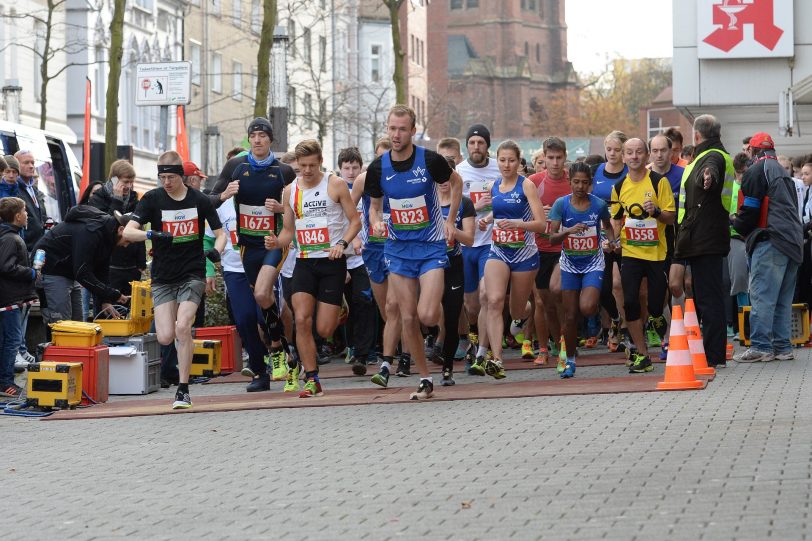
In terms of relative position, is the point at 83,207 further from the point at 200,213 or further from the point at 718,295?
the point at 718,295

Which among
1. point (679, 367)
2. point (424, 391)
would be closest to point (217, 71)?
point (424, 391)

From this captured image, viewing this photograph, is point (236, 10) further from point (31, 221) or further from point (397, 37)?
point (31, 221)

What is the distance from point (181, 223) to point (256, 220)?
3.00ft

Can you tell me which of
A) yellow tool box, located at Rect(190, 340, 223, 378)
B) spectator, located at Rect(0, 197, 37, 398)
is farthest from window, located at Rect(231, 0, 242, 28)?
spectator, located at Rect(0, 197, 37, 398)

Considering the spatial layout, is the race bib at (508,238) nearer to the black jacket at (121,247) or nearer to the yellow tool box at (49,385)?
the yellow tool box at (49,385)

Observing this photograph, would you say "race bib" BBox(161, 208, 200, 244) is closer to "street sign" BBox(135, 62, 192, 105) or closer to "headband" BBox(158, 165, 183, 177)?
"headband" BBox(158, 165, 183, 177)

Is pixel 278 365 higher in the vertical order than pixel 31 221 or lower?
lower

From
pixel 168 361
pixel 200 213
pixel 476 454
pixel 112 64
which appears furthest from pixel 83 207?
pixel 112 64

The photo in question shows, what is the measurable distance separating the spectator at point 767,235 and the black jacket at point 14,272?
6.66m

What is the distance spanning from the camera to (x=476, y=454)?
29.8 feet

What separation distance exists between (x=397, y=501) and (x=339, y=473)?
3.53 ft

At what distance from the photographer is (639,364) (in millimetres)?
14258

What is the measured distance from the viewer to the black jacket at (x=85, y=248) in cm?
1533

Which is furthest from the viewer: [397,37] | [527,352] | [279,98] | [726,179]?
[397,37]
